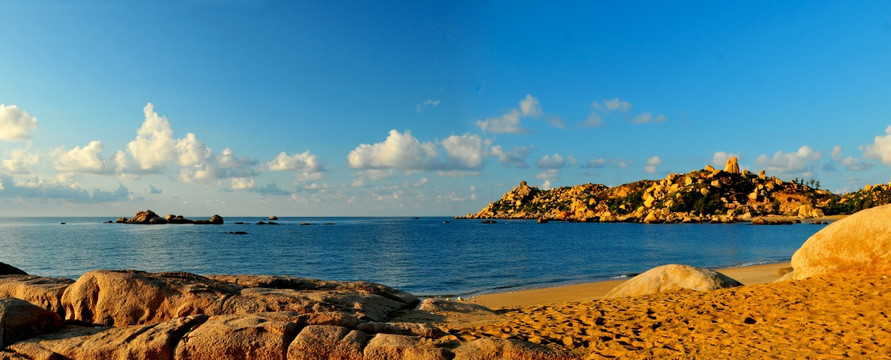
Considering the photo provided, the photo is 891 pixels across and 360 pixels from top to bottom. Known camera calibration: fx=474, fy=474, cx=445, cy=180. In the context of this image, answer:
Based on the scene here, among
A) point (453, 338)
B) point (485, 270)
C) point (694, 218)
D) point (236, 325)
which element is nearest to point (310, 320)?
point (236, 325)

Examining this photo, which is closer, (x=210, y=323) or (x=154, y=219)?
(x=210, y=323)

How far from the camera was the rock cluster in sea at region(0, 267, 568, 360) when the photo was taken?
7.96 meters

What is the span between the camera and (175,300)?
10.1m

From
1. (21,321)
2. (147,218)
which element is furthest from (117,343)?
(147,218)

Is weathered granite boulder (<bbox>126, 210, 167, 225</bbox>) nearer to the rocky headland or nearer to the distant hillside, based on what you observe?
the distant hillside

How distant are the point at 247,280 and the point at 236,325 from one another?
3.79m

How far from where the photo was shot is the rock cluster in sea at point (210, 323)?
796cm

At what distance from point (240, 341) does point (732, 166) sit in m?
213

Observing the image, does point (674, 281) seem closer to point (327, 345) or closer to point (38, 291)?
point (327, 345)

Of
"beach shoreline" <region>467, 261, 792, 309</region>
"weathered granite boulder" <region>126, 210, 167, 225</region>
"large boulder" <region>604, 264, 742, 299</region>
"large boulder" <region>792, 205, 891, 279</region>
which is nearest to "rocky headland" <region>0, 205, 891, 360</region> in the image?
"large boulder" <region>792, 205, 891, 279</region>

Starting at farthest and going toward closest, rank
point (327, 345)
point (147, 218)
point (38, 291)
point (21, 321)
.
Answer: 1. point (147, 218)
2. point (38, 291)
3. point (21, 321)
4. point (327, 345)

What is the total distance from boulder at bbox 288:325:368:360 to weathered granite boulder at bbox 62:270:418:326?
115 cm

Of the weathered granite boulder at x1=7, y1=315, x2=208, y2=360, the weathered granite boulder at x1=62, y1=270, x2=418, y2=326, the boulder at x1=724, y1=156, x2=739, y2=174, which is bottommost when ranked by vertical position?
the weathered granite boulder at x1=7, y1=315, x2=208, y2=360

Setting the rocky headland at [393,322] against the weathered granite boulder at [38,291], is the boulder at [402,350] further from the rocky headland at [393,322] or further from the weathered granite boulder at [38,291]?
the weathered granite boulder at [38,291]
